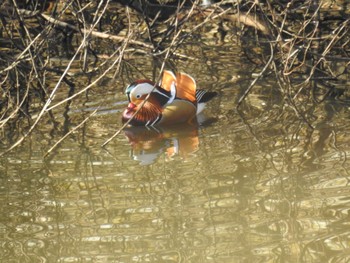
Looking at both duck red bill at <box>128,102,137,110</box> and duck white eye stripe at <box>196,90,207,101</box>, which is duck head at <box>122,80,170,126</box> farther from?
duck white eye stripe at <box>196,90,207,101</box>

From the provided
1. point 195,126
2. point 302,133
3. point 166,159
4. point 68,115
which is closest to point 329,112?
point 302,133

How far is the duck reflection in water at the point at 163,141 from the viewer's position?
7470 millimetres

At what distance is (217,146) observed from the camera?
748 cm

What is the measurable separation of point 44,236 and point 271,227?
4.51 ft

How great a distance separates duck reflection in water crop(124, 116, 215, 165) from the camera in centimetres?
747

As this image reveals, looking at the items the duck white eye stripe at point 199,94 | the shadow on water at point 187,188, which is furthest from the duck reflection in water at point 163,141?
the duck white eye stripe at point 199,94

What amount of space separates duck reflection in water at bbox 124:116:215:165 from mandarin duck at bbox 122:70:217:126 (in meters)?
0.08

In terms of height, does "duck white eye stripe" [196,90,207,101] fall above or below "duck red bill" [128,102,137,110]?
below

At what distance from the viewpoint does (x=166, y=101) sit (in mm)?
8492

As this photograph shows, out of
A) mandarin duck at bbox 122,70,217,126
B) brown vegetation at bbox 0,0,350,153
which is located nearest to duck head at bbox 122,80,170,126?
mandarin duck at bbox 122,70,217,126

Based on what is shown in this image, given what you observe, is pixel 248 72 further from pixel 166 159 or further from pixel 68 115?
pixel 166 159

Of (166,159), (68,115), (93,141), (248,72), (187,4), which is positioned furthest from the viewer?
(187,4)

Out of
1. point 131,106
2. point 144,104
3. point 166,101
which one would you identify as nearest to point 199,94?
point 166,101

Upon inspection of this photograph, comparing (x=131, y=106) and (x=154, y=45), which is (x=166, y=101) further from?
(x=154, y=45)
